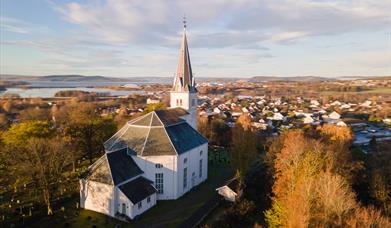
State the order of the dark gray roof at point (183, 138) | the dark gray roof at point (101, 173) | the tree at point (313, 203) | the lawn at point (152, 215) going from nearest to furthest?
the tree at point (313, 203) → the lawn at point (152, 215) → the dark gray roof at point (101, 173) → the dark gray roof at point (183, 138)

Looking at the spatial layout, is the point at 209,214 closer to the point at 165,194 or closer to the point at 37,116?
the point at 165,194

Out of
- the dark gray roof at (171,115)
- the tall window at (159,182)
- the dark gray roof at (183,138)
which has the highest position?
the dark gray roof at (171,115)

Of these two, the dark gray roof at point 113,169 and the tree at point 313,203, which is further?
the dark gray roof at point 113,169

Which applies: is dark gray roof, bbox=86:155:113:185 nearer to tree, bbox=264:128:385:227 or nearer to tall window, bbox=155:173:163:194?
tall window, bbox=155:173:163:194

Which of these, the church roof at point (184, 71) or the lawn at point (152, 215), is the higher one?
the church roof at point (184, 71)

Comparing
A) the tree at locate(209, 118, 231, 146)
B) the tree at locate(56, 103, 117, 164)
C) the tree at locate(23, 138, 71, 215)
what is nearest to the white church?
the tree at locate(23, 138, 71, 215)

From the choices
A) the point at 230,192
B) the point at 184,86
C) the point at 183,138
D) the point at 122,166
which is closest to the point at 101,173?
the point at 122,166

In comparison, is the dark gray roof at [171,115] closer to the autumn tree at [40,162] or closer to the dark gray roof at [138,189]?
the dark gray roof at [138,189]

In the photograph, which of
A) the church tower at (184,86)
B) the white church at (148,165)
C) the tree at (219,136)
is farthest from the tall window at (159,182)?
the tree at (219,136)
